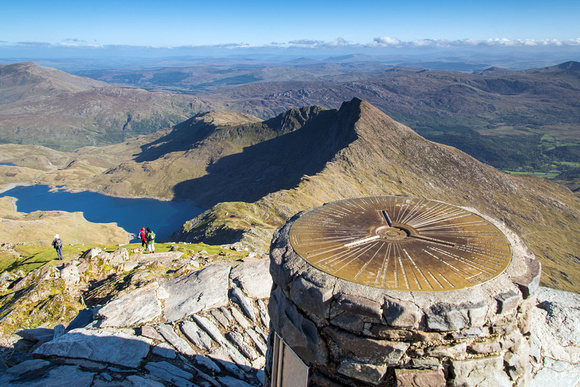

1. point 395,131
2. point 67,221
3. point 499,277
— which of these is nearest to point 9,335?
point 499,277

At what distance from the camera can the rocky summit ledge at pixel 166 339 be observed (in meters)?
9.45

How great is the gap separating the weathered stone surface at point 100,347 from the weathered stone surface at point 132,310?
74 cm

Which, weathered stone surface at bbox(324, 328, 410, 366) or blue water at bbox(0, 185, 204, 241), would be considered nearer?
weathered stone surface at bbox(324, 328, 410, 366)

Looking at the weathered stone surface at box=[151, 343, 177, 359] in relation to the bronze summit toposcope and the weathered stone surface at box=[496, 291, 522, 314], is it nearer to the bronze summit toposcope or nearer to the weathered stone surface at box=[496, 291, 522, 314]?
the bronze summit toposcope

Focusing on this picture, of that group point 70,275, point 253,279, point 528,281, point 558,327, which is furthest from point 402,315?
point 70,275

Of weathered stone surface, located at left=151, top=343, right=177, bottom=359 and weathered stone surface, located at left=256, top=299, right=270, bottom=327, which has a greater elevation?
weathered stone surface, located at left=151, top=343, right=177, bottom=359

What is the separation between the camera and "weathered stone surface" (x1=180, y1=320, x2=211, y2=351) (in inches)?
465

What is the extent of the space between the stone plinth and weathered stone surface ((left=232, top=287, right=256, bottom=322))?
662 cm

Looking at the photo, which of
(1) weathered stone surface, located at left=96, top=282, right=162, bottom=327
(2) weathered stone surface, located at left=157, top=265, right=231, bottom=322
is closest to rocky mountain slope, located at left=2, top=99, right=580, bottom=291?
(2) weathered stone surface, located at left=157, top=265, right=231, bottom=322

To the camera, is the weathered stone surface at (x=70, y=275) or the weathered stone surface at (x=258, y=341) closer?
the weathered stone surface at (x=258, y=341)

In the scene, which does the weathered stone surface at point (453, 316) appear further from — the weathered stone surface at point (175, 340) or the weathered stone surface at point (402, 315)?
the weathered stone surface at point (175, 340)

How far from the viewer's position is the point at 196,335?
12.1 m

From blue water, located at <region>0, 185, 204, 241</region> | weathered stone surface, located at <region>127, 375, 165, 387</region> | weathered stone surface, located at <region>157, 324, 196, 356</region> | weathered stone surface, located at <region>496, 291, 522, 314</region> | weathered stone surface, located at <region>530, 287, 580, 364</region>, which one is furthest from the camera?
blue water, located at <region>0, 185, 204, 241</region>

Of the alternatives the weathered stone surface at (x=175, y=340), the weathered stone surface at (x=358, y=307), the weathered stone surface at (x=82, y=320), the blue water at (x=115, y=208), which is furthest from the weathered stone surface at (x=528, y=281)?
the blue water at (x=115, y=208)
